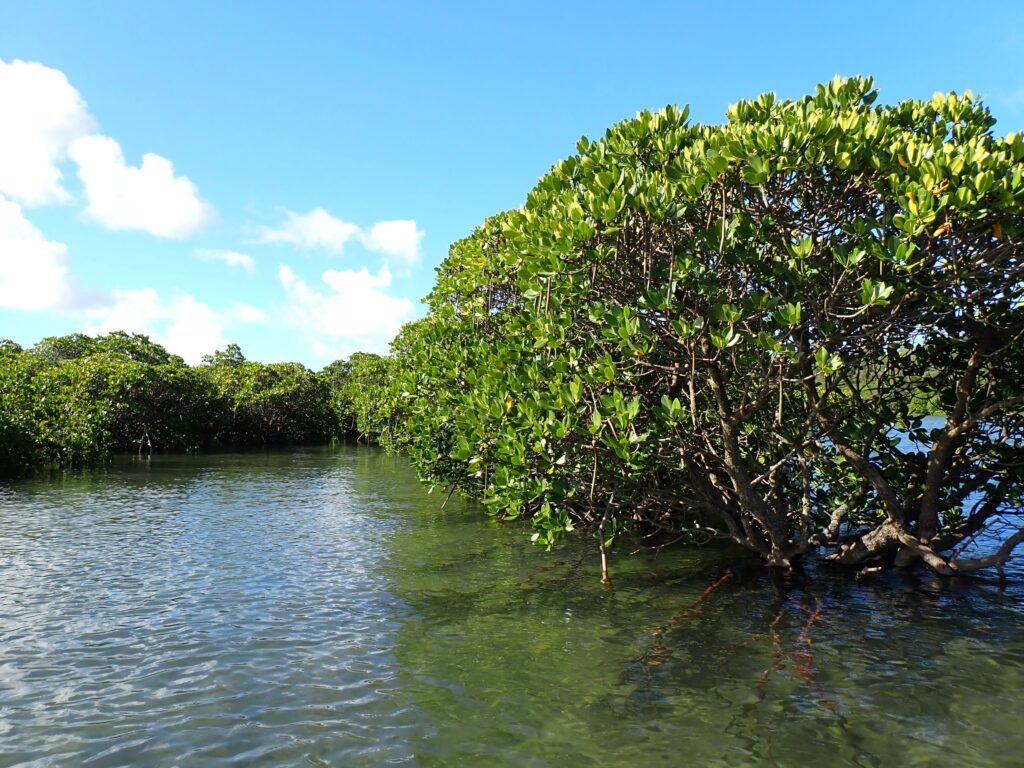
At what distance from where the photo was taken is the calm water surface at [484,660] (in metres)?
5.32

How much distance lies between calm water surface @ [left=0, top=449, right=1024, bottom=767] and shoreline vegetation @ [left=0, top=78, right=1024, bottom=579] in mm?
1289

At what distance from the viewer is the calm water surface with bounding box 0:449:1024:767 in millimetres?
5324

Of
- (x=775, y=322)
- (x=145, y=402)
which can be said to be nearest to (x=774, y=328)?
Result: (x=775, y=322)

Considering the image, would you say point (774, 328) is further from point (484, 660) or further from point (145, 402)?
point (145, 402)

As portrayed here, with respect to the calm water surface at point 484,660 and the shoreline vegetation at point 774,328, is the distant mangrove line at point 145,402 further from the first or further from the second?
the shoreline vegetation at point 774,328

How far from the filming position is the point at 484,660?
7059 millimetres

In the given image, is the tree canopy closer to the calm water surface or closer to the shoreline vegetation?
the shoreline vegetation

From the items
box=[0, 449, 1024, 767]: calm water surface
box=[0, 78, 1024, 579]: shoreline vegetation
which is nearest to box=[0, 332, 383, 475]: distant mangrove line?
box=[0, 449, 1024, 767]: calm water surface

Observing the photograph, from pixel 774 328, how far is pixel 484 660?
5637 millimetres

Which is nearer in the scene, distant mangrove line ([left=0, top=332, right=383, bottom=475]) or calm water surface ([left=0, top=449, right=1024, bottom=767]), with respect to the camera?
calm water surface ([left=0, top=449, right=1024, bottom=767])

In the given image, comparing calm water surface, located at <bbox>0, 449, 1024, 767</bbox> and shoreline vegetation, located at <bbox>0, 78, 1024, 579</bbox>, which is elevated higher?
shoreline vegetation, located at <bbox>0, 78, 1024, 579</bbox>

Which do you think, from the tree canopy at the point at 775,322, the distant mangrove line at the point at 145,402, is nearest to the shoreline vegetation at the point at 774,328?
the tree canopy at the point at 775,322

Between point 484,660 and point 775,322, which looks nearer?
point 484,660

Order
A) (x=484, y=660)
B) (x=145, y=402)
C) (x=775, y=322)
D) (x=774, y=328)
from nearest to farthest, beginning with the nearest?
(x=484, y=660)
(x=775, y=322)
(x=774, y=328)
(x=145, y=402)
